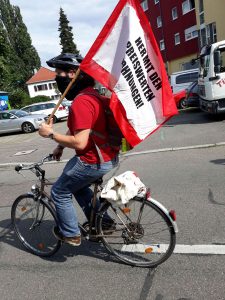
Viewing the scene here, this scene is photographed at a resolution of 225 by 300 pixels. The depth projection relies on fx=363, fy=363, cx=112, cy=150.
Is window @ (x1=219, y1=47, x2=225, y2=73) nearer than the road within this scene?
No

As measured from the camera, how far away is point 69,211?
351 cm

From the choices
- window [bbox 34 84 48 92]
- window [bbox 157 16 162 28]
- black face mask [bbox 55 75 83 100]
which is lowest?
window [bbox 34 84 48 92]

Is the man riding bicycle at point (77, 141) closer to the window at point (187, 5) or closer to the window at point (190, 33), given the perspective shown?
the window at point (190, 33)

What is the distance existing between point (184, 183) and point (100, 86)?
3102mm

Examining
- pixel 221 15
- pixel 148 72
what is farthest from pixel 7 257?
pixel 221 15

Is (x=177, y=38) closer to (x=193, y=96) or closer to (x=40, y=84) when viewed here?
(x=193, y=96)

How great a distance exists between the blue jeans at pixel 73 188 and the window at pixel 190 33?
117 ft

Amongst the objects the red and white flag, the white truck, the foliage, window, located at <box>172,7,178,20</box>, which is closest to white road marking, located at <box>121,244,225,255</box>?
the red and white flag

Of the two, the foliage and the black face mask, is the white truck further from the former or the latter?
the foliage

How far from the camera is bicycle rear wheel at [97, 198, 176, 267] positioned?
10.9ft

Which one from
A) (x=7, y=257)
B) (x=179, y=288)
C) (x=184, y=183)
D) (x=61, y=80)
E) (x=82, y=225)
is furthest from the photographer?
(x=184, y=183)

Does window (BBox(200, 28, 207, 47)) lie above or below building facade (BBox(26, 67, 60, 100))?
above

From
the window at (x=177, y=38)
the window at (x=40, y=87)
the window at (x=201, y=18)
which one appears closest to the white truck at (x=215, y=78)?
the window at (x=201, y=18)

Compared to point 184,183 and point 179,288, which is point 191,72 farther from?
point 179,288
